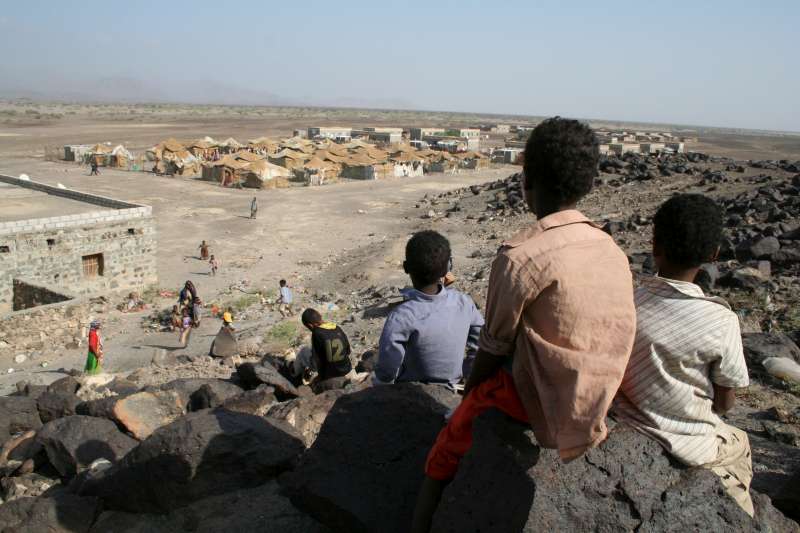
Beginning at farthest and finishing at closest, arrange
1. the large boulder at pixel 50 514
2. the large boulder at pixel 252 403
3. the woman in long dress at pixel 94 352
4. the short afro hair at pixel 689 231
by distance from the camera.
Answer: the woman in long dress at pixel 94 352
the large boulder at pixel 252 403
the large boulder at pixel 50 514
the short afro hair at pixel 689 231

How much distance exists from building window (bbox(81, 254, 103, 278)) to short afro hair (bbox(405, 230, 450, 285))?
50.4 feet

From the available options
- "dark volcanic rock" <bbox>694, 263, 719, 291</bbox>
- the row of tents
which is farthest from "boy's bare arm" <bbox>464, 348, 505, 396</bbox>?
the row of tents

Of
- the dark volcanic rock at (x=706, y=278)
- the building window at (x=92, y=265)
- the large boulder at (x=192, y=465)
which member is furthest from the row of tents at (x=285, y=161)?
the large boulder at (x=192, y=465)

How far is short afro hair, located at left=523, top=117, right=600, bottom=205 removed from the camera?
2201mm

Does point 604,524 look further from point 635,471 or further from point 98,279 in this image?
point 98,279

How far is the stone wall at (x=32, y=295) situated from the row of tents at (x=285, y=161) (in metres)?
21.8

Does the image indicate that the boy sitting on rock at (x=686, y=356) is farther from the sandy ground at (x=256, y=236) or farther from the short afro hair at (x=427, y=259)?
the sandy ground at (x=256, y=236)

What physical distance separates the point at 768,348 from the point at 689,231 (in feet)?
16.4

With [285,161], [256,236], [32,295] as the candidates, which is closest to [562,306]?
[32,295]

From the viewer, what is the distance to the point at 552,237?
6.91 ft

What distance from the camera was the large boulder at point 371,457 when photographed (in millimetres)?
3102

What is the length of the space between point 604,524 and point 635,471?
0.80 ft

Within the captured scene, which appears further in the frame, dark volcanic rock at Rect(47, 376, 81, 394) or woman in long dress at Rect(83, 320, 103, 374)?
woman in long dress at Rect(83, 320, 103, 374)

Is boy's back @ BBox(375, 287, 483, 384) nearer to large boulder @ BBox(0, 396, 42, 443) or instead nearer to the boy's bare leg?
the boy's bare leg
